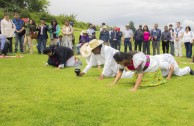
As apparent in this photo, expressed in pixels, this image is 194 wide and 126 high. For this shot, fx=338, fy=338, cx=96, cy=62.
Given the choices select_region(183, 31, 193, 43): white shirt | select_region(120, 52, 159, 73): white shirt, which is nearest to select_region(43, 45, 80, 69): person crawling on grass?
select_region(120, 52, 159, 73): white shirt

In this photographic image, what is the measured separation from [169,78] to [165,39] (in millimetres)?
11920

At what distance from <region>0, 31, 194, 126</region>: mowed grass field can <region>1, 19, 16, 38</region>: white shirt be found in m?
7.49

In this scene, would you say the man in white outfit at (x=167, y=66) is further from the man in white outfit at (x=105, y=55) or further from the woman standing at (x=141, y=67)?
the man in white outfit at (x=105, y=55)

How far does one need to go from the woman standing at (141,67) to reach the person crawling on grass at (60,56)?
176 inches

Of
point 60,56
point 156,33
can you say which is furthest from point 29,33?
point 156,33

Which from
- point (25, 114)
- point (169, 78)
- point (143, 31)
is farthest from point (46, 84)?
point (143, 31)

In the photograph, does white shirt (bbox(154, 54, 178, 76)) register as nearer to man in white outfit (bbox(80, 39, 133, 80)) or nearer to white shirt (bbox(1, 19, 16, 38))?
man in white outfit (bbox(80, 39, 133, 80))

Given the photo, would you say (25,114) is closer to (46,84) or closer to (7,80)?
(46,84)

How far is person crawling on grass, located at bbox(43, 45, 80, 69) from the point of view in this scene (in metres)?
14.0

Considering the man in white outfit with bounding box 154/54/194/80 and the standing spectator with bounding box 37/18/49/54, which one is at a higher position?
the standing spectator with bounding box 37/18/49/54

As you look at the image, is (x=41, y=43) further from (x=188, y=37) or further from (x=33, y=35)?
(x=188, y=37)

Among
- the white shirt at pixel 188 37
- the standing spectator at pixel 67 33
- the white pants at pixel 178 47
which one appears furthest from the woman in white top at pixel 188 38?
the standing spectator at pixel 67 33

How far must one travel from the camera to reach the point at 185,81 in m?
11.0

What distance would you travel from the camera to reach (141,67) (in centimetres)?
977
